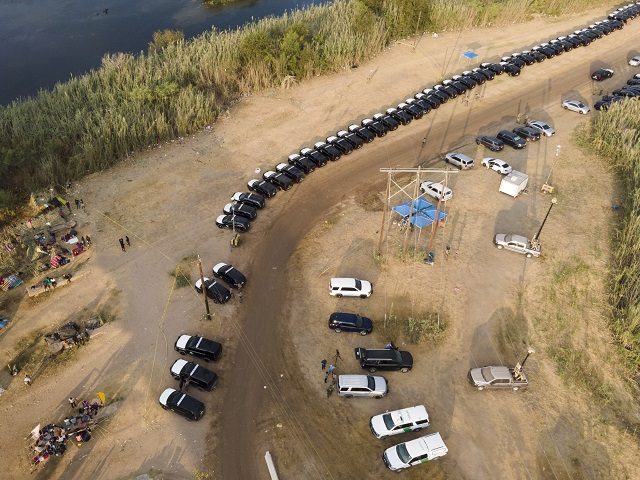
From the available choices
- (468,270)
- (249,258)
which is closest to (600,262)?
(468,270)

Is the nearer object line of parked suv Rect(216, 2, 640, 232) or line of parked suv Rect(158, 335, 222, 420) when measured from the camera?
line of parked suv Rect(158, 335, 222, 420)

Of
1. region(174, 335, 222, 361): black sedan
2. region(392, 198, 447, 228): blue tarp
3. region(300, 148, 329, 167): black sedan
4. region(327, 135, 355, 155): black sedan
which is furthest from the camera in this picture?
region(327, 135, 355, 155): black sedan

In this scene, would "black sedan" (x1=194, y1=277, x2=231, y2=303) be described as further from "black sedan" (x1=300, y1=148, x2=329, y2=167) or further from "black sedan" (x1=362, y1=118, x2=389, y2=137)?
"black sedan" (x1=362, y1=118, x2=389, y2=137)

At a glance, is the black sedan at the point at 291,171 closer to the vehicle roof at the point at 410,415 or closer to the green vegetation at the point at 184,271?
the green vegetation at the point at 184,271

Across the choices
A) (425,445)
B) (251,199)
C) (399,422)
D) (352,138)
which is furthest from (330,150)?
(425,445)

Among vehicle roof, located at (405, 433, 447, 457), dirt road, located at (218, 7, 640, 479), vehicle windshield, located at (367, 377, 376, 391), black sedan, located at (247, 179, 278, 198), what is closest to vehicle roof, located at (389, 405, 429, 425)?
vehicle roof, located at (405, 433, 447, 457)

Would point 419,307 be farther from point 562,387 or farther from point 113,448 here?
point 113,448
